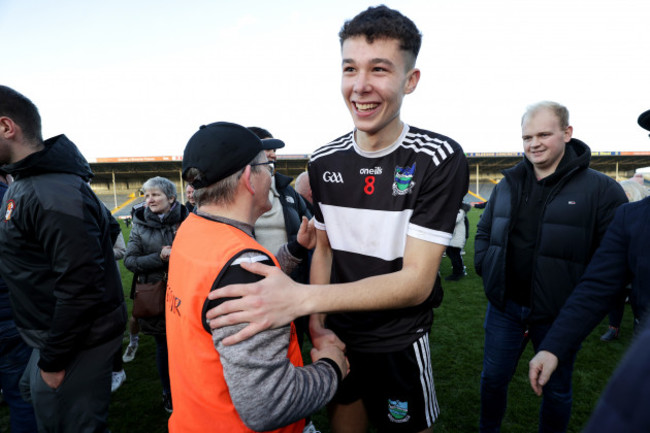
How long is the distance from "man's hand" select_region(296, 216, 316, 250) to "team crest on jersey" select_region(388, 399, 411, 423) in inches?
39.5

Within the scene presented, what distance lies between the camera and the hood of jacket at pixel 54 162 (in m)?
2.18

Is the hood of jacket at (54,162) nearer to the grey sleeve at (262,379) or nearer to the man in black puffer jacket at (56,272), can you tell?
the man in black puffer jacket at (56,272)

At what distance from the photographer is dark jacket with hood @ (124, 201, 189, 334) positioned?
12.6ft

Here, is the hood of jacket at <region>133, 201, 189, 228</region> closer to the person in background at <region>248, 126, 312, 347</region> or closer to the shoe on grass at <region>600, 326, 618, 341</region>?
the person in background at <region>248, 126, 312, 347</region>

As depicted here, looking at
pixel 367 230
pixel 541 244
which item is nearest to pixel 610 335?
pixel 541 244

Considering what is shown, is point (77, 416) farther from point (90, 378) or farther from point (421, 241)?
point (421, 241)

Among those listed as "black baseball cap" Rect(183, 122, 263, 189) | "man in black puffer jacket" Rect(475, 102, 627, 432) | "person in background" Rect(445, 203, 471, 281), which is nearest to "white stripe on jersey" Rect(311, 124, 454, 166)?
"black baseball cap" Rect(183, 122, 263, 189)

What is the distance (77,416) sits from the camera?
2316 mm

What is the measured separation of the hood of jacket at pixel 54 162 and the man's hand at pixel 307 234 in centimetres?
162

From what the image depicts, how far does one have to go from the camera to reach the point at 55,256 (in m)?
2.14

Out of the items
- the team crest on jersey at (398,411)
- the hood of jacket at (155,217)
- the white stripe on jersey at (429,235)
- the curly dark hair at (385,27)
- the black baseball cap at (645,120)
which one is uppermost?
the curly dark hair at (385,27)

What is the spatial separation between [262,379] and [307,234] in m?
1.11

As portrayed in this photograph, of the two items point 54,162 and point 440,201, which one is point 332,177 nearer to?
point 440,201

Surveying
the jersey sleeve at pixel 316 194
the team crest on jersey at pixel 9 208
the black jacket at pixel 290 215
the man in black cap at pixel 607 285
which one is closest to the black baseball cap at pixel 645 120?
the man in black cap at pixel 607 285
